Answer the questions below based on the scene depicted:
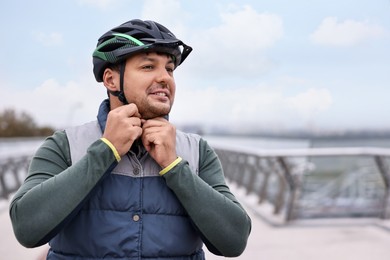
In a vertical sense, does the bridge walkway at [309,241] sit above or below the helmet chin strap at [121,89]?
below

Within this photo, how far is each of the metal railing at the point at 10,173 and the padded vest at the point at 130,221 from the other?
25.7 ft

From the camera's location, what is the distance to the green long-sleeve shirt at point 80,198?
1350mm

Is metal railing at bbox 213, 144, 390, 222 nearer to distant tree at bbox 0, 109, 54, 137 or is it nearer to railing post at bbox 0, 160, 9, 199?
railing post at bbox 0, 160, 9, 199

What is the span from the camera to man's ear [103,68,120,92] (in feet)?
4.98

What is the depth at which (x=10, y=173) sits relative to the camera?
377 inches

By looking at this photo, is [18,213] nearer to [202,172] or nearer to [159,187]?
[159,187]

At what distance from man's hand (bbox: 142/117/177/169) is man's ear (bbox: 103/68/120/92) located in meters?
0.15

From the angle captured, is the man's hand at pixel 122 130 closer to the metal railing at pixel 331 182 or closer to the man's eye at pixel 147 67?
the man's eye at pixel 147 67

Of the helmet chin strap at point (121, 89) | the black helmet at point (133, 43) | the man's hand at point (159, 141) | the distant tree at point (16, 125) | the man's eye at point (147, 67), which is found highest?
the black helmet at point (133, 43)

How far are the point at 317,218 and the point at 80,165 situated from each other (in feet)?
17.5

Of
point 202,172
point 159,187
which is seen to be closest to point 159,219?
point 159,187

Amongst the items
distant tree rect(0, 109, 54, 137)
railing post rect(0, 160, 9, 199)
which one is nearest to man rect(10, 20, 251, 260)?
railing post rect(0, 160, 9, 199)

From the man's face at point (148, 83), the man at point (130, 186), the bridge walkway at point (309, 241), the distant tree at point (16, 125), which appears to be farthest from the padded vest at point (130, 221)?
the distant tree at point (16, 125)

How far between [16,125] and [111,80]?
61.5 metres
